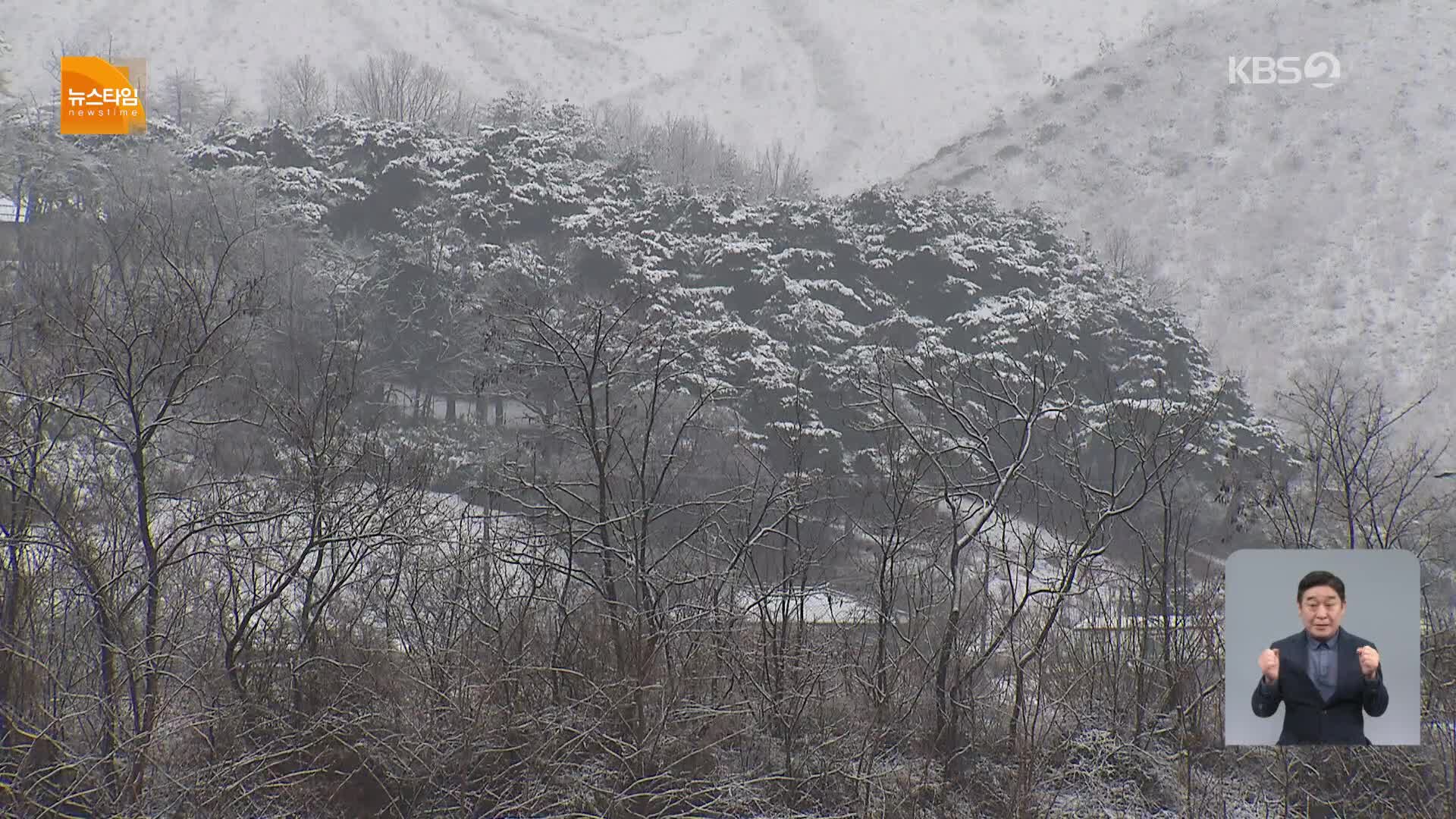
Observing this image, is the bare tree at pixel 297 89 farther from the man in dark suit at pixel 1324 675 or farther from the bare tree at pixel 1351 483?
the man in dark suit at pixel 1324 675

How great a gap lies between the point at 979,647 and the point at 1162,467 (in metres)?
1.99

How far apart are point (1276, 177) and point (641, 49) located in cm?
2145

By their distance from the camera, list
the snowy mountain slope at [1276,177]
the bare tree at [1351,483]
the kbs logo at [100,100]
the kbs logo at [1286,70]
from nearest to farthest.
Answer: the bare tree at [1351,483]
the kbs logo at [100,100]
the snowy mountain slope at [1276,177]
the kbs logo at [1286,70]

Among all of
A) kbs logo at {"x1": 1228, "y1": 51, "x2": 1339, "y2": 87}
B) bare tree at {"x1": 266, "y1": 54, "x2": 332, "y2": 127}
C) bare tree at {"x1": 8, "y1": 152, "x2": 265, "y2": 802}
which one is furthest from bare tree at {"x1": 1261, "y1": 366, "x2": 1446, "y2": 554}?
bare tree at {"x1": 266, "y1": 54, "x2": 332, "y2": 127}

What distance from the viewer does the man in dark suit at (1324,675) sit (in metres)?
3.65

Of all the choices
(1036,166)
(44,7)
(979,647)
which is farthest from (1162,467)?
(44,7)

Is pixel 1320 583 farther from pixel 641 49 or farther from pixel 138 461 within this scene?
pixel 641 49

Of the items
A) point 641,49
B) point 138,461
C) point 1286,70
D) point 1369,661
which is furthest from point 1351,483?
point 1286,70

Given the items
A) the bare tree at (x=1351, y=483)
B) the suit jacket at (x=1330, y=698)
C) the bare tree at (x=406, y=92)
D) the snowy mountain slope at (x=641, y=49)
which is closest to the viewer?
the suit jacket at (x=1330, y=698)

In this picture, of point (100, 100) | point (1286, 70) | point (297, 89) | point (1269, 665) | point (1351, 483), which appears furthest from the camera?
point (1286, 70)

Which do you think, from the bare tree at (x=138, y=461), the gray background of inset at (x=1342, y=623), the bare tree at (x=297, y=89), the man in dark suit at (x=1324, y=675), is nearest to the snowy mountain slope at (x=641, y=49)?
the bare tree at (x=297, y=89)

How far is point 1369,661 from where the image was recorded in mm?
3695

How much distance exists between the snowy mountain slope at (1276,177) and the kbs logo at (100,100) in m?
21.0

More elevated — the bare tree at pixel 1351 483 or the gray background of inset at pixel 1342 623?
the bare tree at pixel 1351 483
